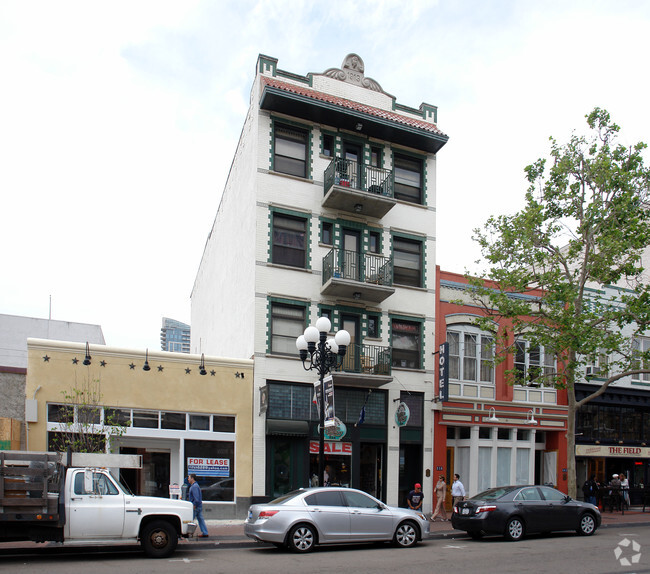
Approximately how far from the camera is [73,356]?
2056 cm

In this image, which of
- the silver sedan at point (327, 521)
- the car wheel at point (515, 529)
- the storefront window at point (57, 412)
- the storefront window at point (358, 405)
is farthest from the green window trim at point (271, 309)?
the car wheel at point (515, 529)

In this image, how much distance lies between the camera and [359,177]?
25062 mm

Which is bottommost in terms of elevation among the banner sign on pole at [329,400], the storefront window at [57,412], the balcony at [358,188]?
the storefront window at [57,412]

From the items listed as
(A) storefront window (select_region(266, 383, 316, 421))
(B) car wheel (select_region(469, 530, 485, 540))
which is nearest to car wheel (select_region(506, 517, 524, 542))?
(B) car wheel (select_region(469, 530, 485, 540))

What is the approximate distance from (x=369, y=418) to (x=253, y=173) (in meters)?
9.50

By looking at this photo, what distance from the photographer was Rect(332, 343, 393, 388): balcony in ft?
76.4

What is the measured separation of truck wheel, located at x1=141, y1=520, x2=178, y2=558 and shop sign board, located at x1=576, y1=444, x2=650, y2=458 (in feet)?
63.2

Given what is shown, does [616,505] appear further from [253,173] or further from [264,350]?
[253,173]

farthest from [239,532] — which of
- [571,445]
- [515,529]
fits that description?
[571,445]

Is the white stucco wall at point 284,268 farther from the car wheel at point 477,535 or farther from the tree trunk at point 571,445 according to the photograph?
the car wheel at point 477,535

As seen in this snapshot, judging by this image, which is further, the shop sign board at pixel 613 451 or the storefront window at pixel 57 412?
the shop sign board at pixel 613 451

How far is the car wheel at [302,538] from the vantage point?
14773 millimetres

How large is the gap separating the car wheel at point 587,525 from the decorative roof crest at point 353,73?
56.0ft

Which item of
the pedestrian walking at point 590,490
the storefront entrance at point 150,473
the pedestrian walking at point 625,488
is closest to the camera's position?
the storefront entrance at point 150,473
